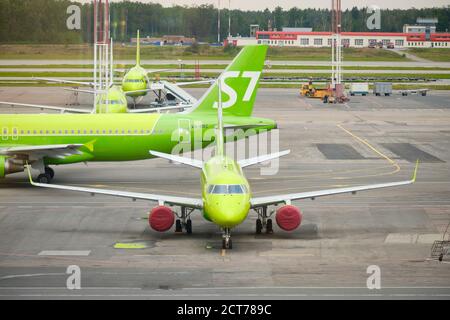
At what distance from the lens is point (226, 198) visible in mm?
45156

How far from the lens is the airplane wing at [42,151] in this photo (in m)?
63.8

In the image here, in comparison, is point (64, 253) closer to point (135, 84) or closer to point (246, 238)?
point (246, 238)

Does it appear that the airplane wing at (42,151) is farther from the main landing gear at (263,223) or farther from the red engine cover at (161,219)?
the main landing gear at (263,223)

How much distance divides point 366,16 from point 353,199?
141 m

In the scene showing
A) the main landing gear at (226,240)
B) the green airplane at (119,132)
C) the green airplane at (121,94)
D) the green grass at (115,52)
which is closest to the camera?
the main landing gear at (226,240)

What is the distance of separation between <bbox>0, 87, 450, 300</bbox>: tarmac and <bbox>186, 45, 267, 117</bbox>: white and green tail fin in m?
5.25

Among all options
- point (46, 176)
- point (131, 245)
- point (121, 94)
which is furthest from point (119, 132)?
point (121, 94)

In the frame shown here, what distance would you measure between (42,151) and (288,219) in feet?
73.9

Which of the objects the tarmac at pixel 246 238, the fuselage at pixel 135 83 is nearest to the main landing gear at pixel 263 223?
the tarmac at pixel 246 238

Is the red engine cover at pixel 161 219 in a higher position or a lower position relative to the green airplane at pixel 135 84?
lower

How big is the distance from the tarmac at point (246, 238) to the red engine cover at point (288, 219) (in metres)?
0.81

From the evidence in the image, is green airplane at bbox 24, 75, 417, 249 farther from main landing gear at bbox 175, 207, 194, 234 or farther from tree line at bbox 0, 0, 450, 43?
tree line at bbox 0, 0, 450, 43

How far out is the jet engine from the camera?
63.1 metres

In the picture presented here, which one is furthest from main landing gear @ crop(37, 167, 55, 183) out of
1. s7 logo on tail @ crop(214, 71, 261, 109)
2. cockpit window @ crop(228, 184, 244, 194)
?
cockpit window @ crop(228, 184, 244, 194)
